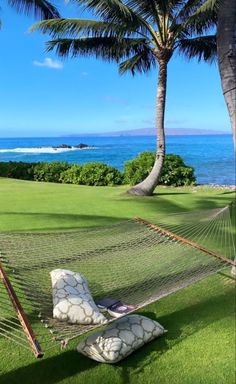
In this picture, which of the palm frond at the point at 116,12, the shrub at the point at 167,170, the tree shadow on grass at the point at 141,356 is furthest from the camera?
the shrub at the point at 167,170

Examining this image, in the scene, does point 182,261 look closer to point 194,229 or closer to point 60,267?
point 60,267

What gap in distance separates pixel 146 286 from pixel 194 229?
2.11m

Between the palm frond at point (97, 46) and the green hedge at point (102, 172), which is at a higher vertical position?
the palm frond at point (97, 46)

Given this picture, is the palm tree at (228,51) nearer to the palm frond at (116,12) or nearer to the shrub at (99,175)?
the palm frond at (116,12)

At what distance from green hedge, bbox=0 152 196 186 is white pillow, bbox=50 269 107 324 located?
8225 millimetres

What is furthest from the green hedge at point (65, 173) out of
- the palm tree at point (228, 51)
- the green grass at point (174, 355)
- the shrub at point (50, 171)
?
the palm tree at point (228, 51)

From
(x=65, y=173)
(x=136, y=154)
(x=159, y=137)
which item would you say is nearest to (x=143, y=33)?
(x=159, y=137)

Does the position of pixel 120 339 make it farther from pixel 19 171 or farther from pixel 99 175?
pixel 19 171

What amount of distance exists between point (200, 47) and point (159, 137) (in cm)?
278

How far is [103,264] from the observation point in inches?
142

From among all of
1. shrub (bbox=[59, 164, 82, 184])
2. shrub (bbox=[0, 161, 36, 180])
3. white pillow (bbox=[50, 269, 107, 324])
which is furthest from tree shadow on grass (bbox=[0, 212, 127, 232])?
shrub (bbox=[0, 161, 36, 180])

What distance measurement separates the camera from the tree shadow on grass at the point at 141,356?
8.54ft

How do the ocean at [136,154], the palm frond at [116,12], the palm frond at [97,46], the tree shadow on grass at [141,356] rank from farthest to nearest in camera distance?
the ocean at [136,154] → the palm frond at [97,46] → the palm frond at [116,12] → the tree shadow on grass at [141,356]

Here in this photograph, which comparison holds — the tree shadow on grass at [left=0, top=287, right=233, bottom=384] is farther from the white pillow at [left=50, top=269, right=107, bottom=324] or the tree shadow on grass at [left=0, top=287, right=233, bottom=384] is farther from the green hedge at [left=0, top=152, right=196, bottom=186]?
the green hedge at [left=0, top=152, right=196, bottom=186]
